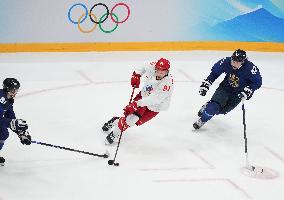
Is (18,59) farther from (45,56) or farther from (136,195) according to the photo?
(136,195)

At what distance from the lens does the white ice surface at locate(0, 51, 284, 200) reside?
15.1 ft

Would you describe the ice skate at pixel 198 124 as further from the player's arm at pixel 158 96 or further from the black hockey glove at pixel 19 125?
the black hockey glove at pixel 19 125

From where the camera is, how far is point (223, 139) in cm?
574

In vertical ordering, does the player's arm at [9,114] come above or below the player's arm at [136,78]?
below

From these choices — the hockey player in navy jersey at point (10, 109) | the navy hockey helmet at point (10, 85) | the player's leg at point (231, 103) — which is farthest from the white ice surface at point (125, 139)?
the navy hockey helmet at point (10, 85)

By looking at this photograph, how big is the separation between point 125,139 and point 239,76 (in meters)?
1.21

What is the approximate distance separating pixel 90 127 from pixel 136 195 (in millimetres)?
1511

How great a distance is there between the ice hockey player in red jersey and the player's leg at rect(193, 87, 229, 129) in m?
0.53

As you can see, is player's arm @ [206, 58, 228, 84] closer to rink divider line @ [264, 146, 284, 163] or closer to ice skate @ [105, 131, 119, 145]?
rink divider line @ [264, 146, 284, 163]

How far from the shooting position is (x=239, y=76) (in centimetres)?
579

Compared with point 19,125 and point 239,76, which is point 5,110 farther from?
point 239,76

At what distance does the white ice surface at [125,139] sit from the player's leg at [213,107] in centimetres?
12

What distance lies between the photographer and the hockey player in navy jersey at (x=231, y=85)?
223 inches

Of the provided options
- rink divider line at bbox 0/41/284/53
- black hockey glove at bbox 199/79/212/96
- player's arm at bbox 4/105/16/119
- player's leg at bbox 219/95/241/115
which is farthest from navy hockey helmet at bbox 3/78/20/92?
rink divider line at bbox 0/41/284/53
